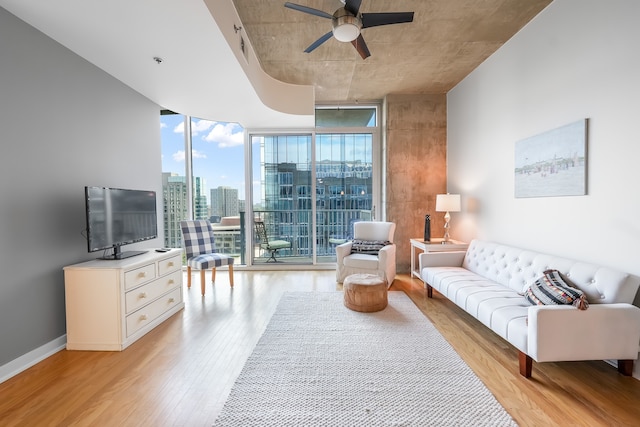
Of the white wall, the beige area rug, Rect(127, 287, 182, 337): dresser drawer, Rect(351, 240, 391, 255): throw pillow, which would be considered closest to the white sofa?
the white wall

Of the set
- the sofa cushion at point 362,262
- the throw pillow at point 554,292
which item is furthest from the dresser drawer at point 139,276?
the throw pillow at point 554,292

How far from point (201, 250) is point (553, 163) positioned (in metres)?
4.33

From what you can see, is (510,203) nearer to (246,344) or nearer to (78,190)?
(246,344)

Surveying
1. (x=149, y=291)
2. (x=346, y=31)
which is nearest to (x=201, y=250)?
(x=149, y=291)

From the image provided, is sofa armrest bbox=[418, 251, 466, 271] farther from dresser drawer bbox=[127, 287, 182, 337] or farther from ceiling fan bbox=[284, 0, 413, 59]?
dresser drawer bbox=[127, 287, 182, 337]

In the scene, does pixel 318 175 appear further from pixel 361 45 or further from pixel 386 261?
pixel 361 45

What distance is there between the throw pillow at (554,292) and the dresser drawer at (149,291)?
11.1ft

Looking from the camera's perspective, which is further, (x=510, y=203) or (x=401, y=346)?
(x=510, y=203)

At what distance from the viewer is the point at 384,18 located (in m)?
2.36

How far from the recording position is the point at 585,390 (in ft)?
5.92

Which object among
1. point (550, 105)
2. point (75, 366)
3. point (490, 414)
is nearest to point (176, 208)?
point (75, 366)


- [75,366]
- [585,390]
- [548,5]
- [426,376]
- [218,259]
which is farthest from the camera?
[218,259]

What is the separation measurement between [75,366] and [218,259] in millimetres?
1872

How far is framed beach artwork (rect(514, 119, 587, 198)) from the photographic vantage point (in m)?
2.29
